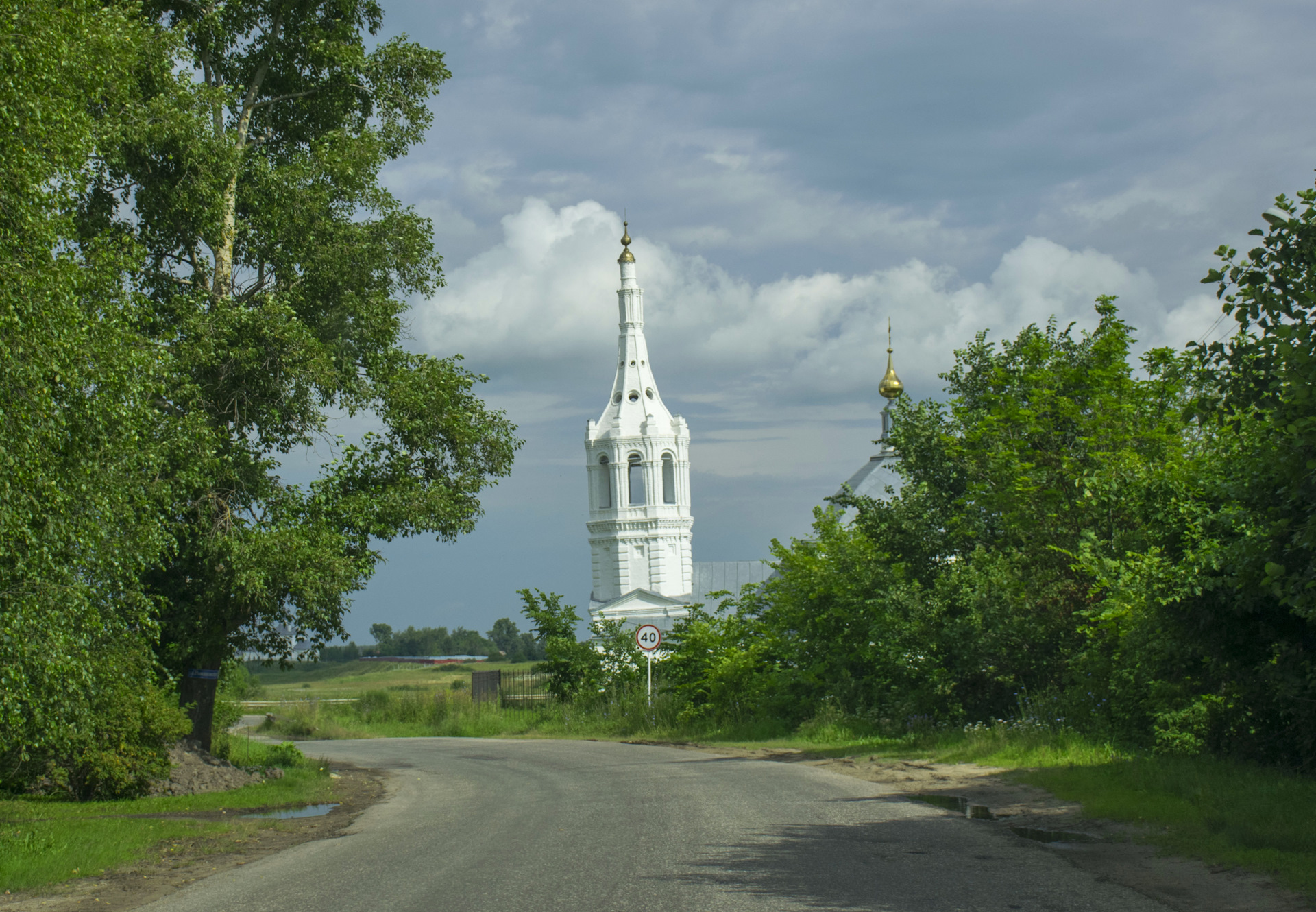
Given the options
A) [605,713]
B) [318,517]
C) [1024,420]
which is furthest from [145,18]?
[605,713]

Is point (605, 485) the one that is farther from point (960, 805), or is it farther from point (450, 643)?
point (450, 643)

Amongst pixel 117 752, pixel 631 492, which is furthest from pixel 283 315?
pixel 631 492

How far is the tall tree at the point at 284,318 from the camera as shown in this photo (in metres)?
17.1

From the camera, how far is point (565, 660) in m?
35.8

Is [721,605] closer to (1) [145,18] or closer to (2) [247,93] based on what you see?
(2) [247,93]

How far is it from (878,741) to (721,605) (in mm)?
10392

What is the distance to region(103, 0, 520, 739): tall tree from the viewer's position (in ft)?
56.2

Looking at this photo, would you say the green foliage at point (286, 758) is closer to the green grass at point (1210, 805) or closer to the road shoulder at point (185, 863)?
the road shoulder at point (185, 863)

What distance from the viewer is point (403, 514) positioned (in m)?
18.5

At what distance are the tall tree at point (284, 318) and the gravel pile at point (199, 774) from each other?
1.28 m

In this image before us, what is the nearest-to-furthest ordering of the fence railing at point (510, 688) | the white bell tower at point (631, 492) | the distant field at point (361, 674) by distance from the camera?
the fence railing at point (510, 688)
the white bell tower at point (631, 492)
the distant field at point (361, 674)

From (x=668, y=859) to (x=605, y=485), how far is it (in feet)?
232

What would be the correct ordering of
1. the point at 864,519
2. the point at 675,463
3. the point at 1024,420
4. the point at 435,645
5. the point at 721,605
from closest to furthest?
the point at 1024,420 < the point at 864,519 < the point at 721,605 < the point at 675,463 < the point at 435,645

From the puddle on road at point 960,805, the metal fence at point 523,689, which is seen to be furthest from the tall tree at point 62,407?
the metal fence at point 523,689
